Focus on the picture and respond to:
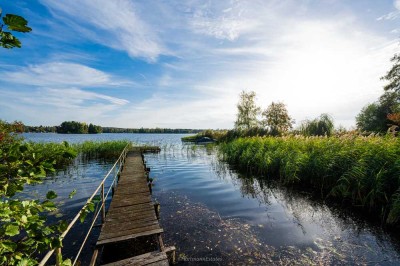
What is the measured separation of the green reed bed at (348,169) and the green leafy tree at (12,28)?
10061 millimetres

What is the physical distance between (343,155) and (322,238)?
5.21 metres

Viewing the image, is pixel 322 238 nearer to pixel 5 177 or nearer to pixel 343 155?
pixel 343 155

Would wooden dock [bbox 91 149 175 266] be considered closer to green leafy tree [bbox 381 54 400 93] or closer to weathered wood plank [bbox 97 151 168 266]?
weathered wood plank [bbox 97 151 168 266]

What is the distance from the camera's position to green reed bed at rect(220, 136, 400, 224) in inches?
323

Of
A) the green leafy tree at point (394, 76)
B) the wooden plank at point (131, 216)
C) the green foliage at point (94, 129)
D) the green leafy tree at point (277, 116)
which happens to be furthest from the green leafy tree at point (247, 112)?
the green foliage at point (94, 129)

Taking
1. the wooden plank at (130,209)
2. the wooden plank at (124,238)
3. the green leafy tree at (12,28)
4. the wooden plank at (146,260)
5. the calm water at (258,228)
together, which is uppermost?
the green leafy tree at (12,28)

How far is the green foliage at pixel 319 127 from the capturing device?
27.9m

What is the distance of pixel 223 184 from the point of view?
48.3ft

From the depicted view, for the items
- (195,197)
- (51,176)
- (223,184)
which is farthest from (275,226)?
(51,176)

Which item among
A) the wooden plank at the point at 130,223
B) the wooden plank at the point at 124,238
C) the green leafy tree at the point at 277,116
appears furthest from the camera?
the green leafy tree at the point at 277,116

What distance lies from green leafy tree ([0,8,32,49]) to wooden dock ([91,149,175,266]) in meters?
4.87

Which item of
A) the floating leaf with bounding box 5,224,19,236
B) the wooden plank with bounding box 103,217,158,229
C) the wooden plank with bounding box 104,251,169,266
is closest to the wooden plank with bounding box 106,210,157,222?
the wooden plank with bounding box 103,217,158,229

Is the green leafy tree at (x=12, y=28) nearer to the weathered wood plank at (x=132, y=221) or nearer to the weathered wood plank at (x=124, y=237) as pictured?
the weathered wood plank at (x=132, y=221)

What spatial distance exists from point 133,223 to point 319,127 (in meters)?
28.3
